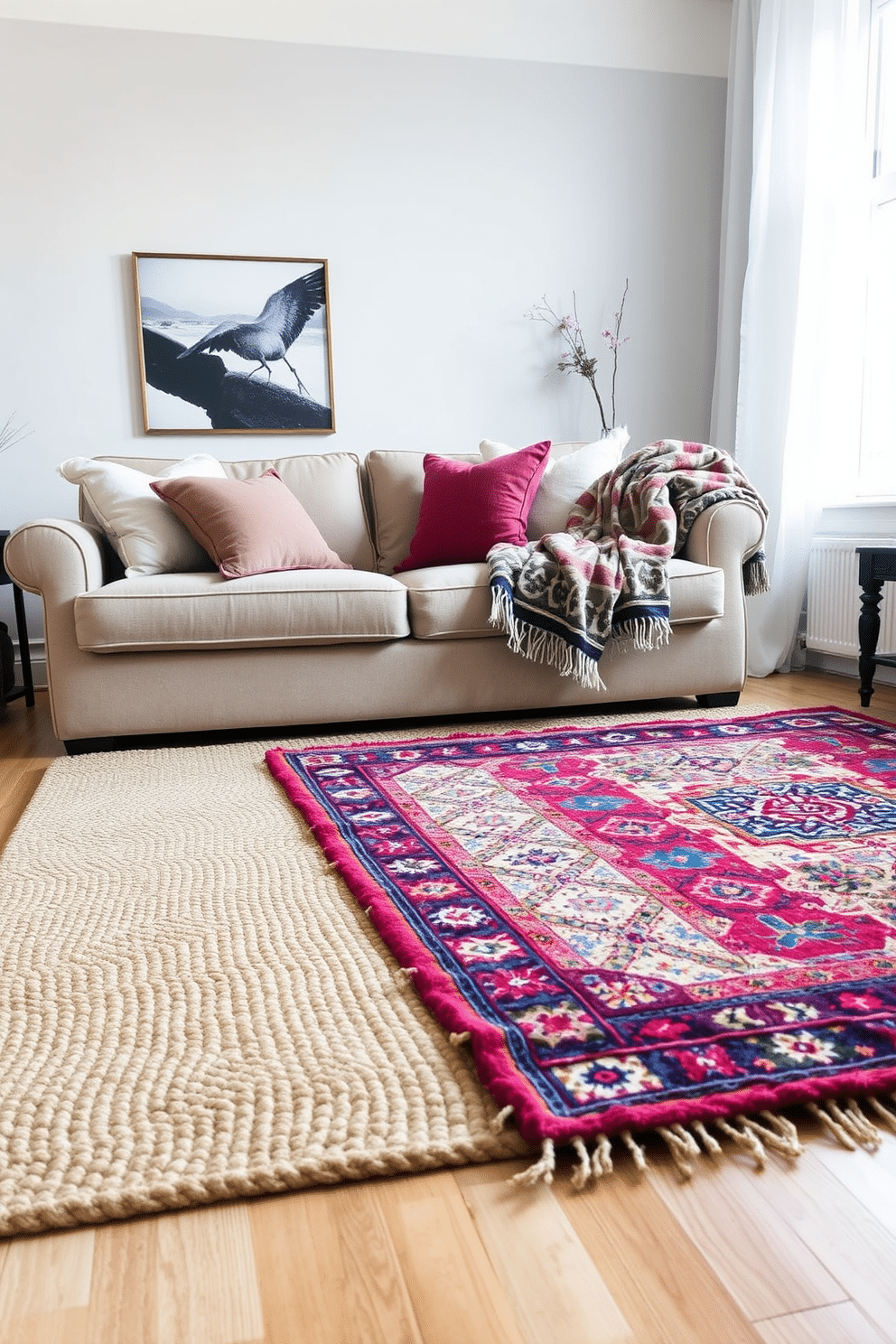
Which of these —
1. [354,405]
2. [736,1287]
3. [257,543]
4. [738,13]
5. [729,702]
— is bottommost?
[729,702]

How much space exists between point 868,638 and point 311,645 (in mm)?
1748

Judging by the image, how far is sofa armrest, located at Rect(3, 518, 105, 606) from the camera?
2795 millimetres

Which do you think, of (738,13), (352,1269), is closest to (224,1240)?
(352,1269)

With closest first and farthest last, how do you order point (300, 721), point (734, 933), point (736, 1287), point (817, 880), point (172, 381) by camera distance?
point (736, 1287)
point (734, 933)
point (817, 880)
point (300, 721)
point (172, 381)

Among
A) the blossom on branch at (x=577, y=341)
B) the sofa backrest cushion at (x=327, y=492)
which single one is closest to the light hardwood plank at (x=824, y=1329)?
the sofa backrest cushion at (x=327, y=492)

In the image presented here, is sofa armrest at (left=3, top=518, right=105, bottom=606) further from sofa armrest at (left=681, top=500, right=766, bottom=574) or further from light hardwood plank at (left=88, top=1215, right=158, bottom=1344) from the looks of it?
light hardwood plank at (left=88, top=1215, right=158, bottom=1344)

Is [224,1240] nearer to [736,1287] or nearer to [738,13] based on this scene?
[736,1287]

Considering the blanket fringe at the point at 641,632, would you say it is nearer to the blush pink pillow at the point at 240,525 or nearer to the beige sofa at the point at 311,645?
the beige sofa at the point at 311,645

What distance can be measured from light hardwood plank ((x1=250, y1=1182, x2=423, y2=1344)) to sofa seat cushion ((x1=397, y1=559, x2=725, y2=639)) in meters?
2.08

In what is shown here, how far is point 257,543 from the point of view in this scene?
120 inches

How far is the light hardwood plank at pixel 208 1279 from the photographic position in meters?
0.81

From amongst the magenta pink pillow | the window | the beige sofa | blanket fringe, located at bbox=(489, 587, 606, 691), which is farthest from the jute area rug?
the window

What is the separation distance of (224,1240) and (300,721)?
2.08 meters

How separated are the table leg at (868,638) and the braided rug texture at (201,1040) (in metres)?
2.09
